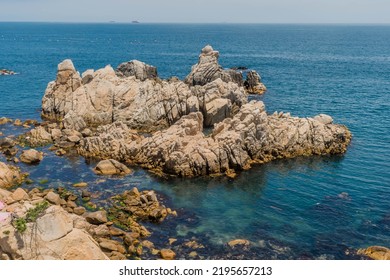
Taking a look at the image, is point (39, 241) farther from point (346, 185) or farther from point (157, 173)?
point (346, 185)

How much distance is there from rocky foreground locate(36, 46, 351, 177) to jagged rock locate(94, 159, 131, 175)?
3.98m

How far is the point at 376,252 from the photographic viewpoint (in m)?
40.4

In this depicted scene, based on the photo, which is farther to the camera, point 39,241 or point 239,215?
point 239,215

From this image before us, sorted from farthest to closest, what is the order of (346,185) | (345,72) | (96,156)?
(345,72), (96,156), (346,185)

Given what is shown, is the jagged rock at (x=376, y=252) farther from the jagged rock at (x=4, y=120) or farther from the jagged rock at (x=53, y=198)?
the jagged rock at (x=4, y=120)

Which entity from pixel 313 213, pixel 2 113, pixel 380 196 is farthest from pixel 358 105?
pixel 2 113

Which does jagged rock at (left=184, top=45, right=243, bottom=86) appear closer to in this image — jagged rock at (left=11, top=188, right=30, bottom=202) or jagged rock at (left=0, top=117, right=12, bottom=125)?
jagged rock at (left=0, top=117, right=12, bottom=125)

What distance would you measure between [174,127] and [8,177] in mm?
25937

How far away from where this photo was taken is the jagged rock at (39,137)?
7052cm

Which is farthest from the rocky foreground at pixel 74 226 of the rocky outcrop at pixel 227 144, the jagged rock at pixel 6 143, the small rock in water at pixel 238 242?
the jagged rock at pixel 6 143

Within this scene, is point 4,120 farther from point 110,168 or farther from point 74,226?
point 74,226

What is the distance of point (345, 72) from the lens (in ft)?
501

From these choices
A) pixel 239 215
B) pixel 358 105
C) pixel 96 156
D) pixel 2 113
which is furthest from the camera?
pixel 358 105

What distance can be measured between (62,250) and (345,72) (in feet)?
470
